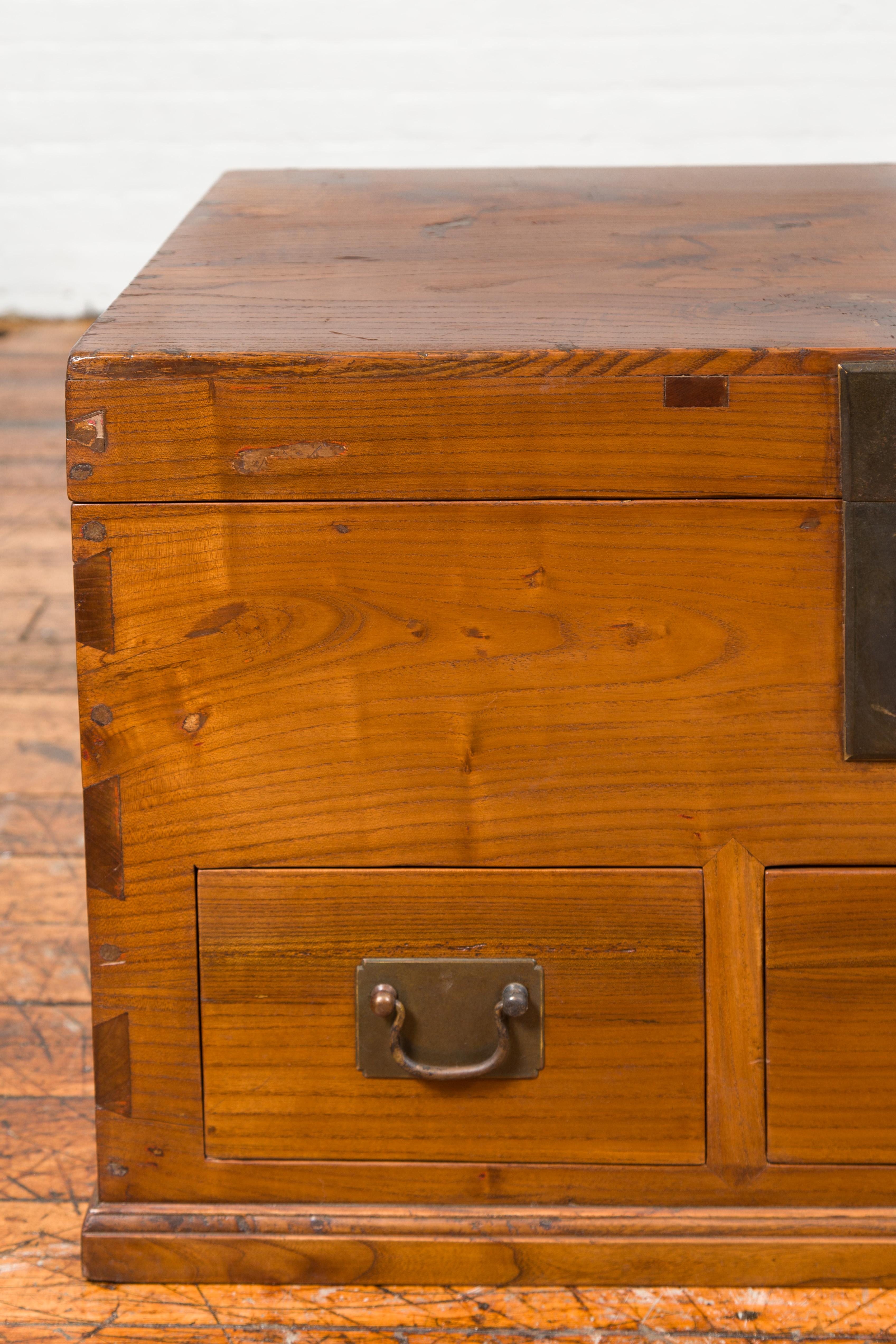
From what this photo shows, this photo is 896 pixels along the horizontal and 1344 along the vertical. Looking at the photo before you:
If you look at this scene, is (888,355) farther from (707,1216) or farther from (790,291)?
(707,1216)

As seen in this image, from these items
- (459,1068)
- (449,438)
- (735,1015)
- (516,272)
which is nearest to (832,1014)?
(735,1015)

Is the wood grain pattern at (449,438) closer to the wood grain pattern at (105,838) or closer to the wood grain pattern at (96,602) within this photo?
the wood grain pattern at (96,602)

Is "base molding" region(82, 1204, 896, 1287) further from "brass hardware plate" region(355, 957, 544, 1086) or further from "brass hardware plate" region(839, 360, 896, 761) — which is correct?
"brass hardware plate" region(839, 360, 896, 761)

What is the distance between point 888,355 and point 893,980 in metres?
0.40

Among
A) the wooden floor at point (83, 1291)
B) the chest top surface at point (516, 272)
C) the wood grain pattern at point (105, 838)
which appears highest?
the chest top surface at point (516, 272)

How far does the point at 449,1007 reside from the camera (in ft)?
2.98

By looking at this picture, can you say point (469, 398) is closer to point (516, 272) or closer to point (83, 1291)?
point (516, 272)

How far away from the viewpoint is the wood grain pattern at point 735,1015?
2.93 feet

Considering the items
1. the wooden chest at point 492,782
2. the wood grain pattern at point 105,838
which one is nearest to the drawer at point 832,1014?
the wooden chest at point 492,782

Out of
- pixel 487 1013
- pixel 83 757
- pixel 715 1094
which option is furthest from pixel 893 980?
pixel 83 757

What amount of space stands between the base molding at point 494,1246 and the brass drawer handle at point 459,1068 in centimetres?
11

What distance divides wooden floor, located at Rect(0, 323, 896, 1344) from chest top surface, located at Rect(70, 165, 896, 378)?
0.59 meters

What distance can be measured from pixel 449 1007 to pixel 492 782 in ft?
0.51

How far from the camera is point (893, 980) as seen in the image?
90 cm
